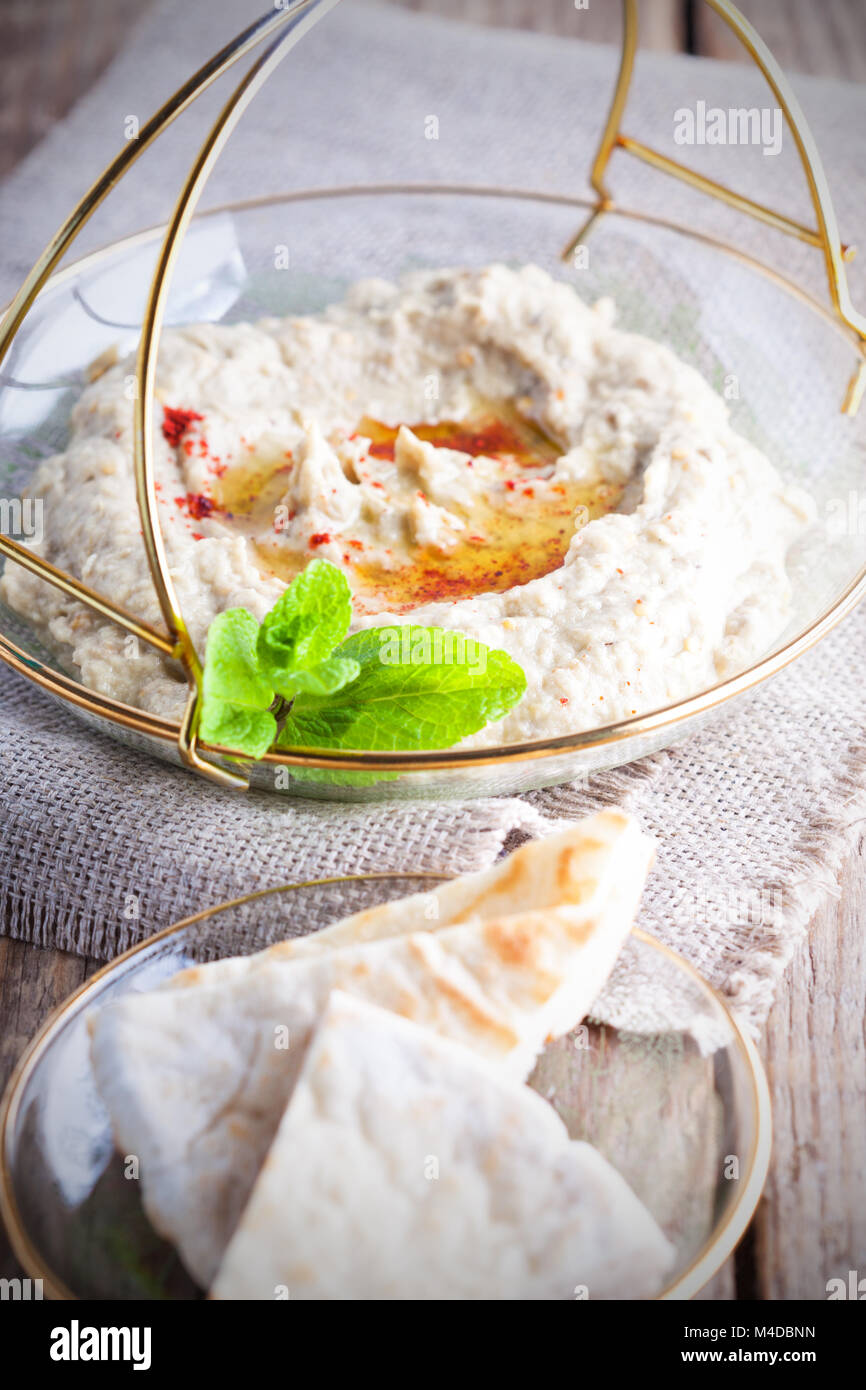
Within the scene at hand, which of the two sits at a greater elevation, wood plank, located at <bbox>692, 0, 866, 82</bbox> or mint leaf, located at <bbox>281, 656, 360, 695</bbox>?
wood plank, located at <bbox>692, 0, 866, 82</bbox>

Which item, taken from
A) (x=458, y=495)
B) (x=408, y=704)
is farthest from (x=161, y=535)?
(x=458, y=495)

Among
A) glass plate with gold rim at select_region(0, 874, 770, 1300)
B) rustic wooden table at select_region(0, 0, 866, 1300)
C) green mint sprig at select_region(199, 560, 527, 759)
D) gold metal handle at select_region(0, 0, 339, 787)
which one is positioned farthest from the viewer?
green mint sprig at select_region(199, 560, 527, 759)

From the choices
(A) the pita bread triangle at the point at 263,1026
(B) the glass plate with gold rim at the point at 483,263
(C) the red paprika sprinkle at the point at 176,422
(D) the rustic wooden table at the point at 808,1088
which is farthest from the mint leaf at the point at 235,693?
(C) the red paprika sprinkle at the point at 176,422

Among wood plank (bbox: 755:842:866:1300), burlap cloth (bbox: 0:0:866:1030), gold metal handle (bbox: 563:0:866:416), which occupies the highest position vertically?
gold metal handle (bbox: 563:0:866:416)

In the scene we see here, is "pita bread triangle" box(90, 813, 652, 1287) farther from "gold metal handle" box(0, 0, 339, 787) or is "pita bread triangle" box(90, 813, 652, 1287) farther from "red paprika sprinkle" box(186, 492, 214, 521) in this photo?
"red paprika sprinkle" box(186, 492, 214, 521)

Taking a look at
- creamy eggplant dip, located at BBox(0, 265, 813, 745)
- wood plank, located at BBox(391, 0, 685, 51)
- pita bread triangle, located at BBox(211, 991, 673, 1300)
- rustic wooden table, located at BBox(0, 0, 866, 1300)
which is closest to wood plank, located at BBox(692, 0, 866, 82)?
wood plank, located at BBox(391, 0, 685, 51)

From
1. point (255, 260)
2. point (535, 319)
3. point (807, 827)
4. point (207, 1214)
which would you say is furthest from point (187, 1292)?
point (255, 260)
